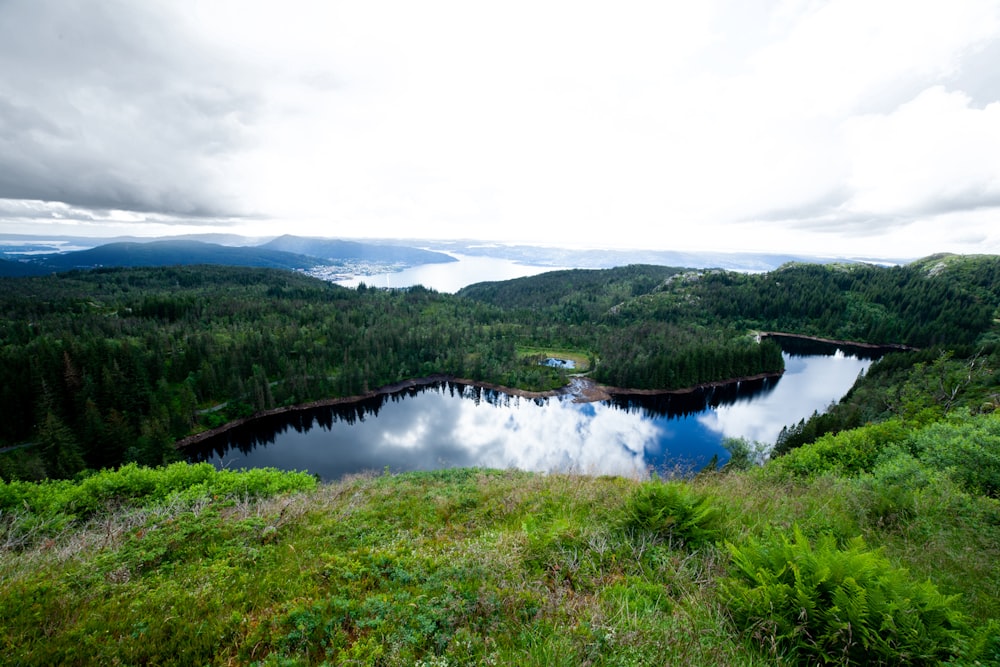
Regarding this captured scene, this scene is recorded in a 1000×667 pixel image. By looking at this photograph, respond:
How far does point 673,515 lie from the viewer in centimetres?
849

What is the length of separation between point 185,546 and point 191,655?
4734 mm

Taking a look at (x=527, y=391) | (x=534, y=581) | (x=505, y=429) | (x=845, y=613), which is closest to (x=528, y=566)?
(x=534, y=581)

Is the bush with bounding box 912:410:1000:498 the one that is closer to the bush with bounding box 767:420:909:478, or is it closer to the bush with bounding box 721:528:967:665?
the bush with bounding box 767:420:909:478

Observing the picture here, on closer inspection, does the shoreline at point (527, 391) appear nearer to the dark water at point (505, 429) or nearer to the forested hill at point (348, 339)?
the forested hill at point (348, 339)

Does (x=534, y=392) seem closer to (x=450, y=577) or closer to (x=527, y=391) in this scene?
(x=527, y=391)

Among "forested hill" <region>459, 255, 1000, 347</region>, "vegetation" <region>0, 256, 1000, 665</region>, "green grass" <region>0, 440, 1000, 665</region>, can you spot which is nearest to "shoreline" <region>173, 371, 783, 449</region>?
"vegetation" <region>0, 256, 1000, 665</region>

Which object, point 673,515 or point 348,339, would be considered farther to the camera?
point 348,339

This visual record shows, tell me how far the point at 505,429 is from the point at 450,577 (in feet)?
212

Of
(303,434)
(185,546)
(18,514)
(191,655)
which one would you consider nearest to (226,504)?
(185,546)

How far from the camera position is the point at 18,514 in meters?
12.6

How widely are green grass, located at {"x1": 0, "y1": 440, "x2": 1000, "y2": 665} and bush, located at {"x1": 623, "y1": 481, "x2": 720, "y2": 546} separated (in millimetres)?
47

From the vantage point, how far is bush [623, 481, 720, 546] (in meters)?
8.12

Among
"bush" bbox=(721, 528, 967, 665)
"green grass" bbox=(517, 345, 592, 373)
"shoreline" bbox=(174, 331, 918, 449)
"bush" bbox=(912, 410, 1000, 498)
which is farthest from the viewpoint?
"green grass" bbox=(517, 345, 592, 373)

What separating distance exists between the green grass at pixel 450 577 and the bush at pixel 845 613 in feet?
0.67
